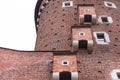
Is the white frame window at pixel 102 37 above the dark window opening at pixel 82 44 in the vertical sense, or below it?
above

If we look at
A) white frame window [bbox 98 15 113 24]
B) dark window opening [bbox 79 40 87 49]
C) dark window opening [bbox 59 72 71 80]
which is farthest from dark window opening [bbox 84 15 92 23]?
dark window opening [bbox 59 72 71 80]

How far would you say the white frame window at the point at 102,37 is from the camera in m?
17.4

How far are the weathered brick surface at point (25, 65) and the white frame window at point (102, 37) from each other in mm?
2532

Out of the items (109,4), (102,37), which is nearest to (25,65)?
(102,37)

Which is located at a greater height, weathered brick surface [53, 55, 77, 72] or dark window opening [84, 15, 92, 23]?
dark window opening [84, 15, 92, 23]

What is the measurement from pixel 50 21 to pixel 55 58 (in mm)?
5784

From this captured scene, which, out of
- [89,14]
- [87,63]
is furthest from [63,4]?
[87,63]

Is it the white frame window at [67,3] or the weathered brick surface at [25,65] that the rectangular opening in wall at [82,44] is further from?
the white frame window at [67,3]

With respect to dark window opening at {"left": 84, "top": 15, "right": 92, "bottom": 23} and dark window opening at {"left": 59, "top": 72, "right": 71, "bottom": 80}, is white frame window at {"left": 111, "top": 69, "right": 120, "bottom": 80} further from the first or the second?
dark window opening at {"left": 84, "top": 15, "right": 92, "bottom": 23}

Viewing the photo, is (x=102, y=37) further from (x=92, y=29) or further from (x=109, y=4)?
(x=109, y=4)

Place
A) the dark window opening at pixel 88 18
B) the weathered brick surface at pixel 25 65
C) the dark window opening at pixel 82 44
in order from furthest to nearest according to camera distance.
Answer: the dark window opening at pixel 88 18
the dark window opening at pixel 82 44
the weathered brick surface at pixel 25 65

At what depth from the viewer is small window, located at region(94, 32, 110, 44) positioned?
1742 centimetres

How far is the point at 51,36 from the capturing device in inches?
743

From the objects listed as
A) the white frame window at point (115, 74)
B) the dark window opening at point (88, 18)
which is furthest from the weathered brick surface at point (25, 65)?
the dark window opening at point (88, 18)
